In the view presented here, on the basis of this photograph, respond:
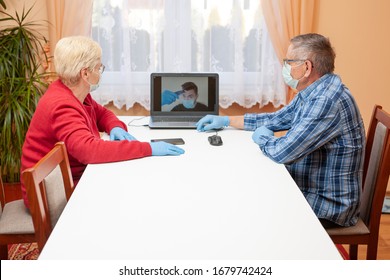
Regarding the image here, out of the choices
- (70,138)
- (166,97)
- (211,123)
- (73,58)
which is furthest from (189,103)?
(70,138)

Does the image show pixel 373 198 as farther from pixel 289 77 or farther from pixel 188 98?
pixel 188 98

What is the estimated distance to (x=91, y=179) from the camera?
1.77 meters

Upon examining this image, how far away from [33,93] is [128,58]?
68cm

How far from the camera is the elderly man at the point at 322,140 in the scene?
1928mm

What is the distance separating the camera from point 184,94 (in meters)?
2.75

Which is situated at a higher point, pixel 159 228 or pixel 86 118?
pixel 86 118

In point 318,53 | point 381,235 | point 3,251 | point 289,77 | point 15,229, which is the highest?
point 318,53

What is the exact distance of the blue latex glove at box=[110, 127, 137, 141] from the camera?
7.65 ft

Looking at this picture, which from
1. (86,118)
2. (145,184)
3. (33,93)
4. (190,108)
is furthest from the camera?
(33,93)

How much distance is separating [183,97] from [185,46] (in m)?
0.82

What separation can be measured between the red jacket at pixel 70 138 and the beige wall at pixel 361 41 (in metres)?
2.02

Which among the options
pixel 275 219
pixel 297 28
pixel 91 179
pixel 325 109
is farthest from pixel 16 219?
pixel 297 28

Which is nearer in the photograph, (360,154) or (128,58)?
(360,154)

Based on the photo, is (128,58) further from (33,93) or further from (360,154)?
(360,154)
